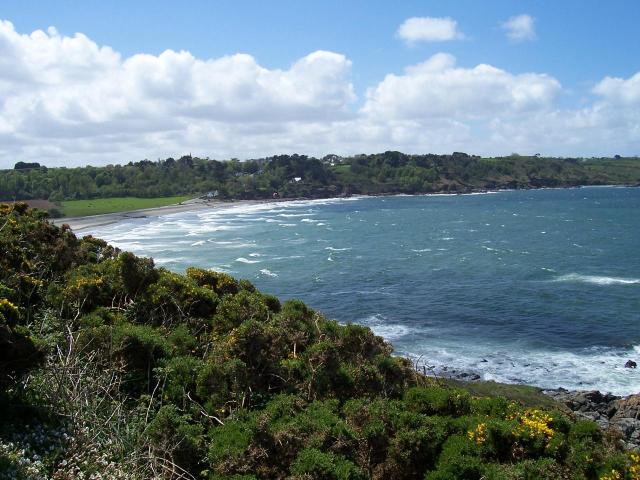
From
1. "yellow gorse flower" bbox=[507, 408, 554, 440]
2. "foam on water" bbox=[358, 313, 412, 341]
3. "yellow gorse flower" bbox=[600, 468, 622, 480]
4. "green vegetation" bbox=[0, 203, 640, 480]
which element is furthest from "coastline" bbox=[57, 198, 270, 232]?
"yellow gorse flower" bbox=[600, 468, 622, 480]

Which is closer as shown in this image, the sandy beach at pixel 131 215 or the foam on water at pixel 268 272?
the foam on water at pixel 268 272

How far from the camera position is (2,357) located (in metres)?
10.1

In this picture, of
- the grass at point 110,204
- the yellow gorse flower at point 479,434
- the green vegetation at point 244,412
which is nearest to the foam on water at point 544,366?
the green vegetation at point 244,412

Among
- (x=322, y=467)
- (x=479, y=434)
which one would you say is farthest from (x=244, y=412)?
(x=479, y=434)

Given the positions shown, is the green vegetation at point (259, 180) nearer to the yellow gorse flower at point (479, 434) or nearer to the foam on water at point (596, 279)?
the foam on water at point (596, 279)

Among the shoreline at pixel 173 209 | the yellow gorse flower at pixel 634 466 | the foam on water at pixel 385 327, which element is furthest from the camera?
the shoreline at pixel 173 209

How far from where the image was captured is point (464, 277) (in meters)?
48.6

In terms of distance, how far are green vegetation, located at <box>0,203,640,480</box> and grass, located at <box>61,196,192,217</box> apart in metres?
96.5

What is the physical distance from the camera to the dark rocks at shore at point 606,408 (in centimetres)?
2175

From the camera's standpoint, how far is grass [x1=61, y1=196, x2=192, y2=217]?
108312 millimetres

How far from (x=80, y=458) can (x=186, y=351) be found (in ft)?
18.2

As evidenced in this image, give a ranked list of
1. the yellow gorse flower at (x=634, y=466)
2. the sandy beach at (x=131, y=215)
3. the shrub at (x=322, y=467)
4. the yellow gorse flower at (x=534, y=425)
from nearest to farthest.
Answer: the shrub at (x=322, y=467) < the yellow gorse flower at (x=634, y=466) < the yellow gorse flower at (x=534, y=425) < the sandy beach at (x=131, y=215)

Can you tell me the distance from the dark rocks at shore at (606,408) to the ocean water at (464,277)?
1897 mm

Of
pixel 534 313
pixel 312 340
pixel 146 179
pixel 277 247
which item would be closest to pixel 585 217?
pixel 277 247
